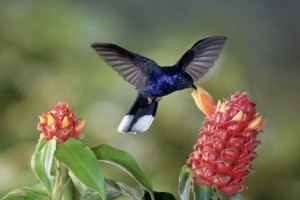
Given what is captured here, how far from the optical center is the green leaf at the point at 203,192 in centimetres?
107

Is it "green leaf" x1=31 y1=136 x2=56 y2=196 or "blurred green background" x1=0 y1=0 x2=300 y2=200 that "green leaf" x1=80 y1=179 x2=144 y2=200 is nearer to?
"green leaf" x1=31 y1=136 x2=56 y2=196

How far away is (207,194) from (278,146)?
2.58 ft

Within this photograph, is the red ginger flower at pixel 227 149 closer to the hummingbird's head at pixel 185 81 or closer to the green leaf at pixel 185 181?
the green leaf at pixel 185 181

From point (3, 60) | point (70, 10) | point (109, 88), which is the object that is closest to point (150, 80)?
point (109, 88)

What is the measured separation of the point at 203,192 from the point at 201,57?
592mm

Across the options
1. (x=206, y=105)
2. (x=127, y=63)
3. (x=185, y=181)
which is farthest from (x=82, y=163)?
(x=127, y=63)

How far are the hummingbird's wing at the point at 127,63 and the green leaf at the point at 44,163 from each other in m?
0.40

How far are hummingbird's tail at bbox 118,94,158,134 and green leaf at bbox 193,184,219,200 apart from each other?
0.62 m

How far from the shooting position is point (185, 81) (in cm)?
158

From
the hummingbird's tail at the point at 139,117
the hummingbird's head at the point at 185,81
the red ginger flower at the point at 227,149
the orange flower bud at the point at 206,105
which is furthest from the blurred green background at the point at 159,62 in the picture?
the red ginger flower at the point at 227,149

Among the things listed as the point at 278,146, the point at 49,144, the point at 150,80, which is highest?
the point at 150,80

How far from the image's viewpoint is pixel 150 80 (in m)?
1.58

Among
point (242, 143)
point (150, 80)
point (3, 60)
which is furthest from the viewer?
point (3, 60)

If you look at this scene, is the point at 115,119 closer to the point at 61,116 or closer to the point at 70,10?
the point at 70,10
